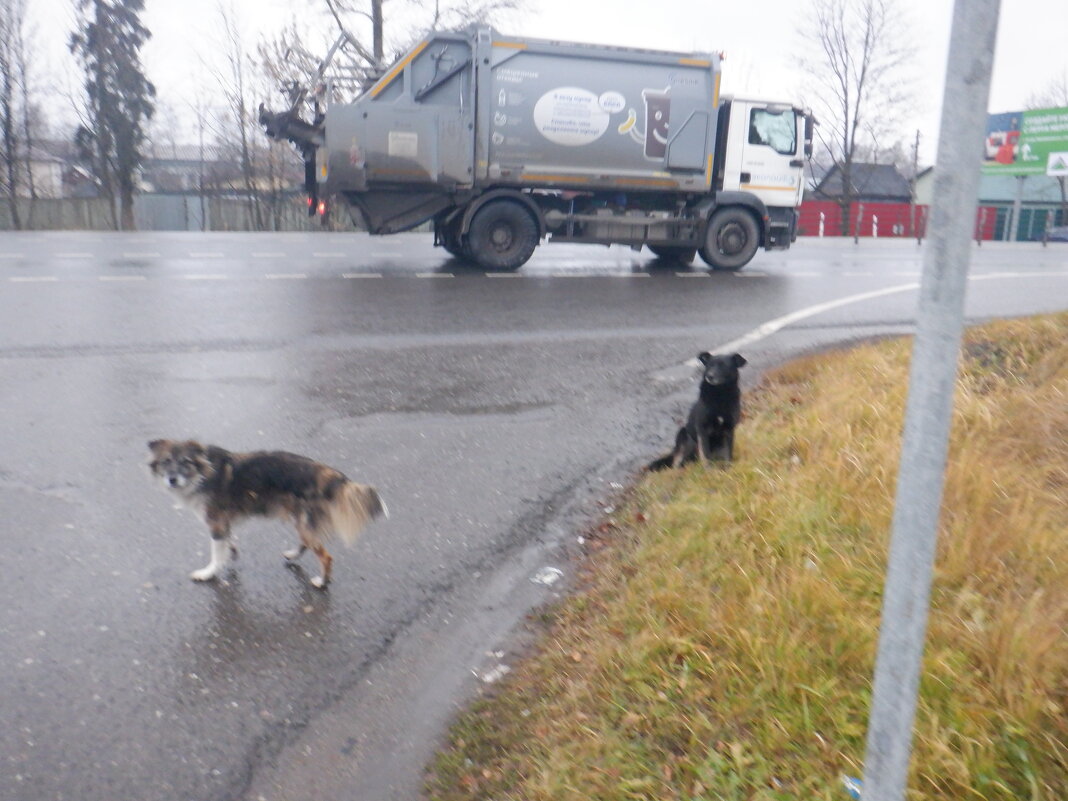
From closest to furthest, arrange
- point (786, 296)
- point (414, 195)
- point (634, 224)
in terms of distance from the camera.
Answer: point (786, 296), point (414, 195), point (634, 224)

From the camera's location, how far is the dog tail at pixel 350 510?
4211mm

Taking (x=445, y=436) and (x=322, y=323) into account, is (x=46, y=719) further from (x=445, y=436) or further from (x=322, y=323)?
(x=322, y=323)

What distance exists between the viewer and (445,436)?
6.38 meters

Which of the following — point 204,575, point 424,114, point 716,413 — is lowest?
point 204,575

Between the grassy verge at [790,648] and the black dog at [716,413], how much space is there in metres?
0.40

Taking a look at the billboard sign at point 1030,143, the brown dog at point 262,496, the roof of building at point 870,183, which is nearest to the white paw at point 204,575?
the brown dog at point 262,496

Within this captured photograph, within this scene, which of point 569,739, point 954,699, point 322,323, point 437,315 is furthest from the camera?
point 437,315

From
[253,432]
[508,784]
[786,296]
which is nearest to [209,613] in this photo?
[508,784]

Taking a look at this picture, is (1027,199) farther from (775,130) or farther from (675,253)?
(775,130)

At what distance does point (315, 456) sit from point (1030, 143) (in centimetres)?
4686

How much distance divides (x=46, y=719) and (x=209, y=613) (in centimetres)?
84

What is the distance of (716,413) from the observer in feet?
17.6

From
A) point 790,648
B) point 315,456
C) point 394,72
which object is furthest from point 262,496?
point 394,72

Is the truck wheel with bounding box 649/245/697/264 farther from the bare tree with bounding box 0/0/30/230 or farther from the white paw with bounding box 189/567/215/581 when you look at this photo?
the bare tree with bounding box 0/0/30/230
